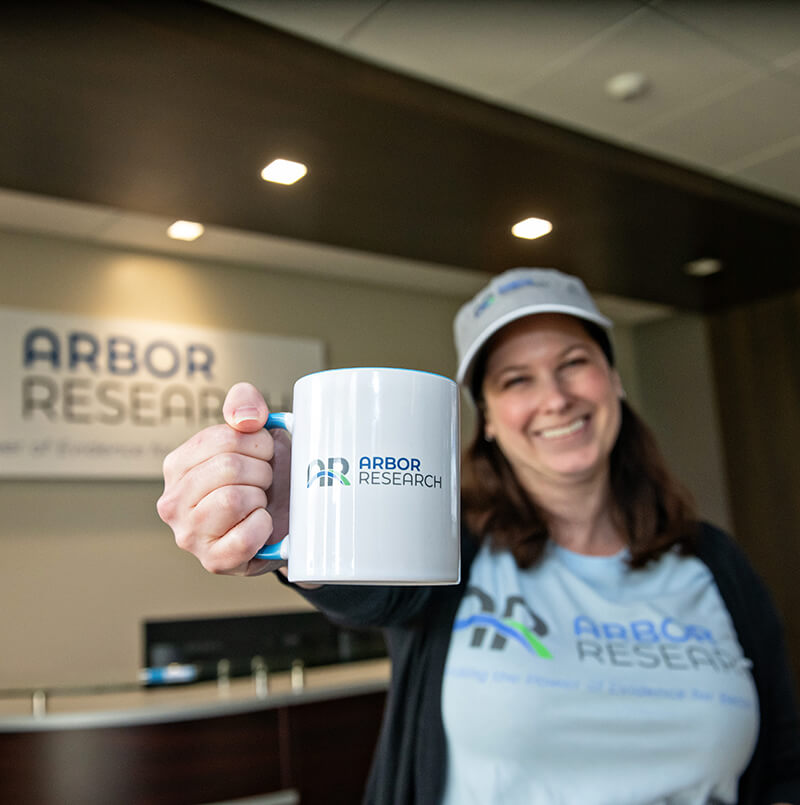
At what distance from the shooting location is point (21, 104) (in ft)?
7.30

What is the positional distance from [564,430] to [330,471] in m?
0.79

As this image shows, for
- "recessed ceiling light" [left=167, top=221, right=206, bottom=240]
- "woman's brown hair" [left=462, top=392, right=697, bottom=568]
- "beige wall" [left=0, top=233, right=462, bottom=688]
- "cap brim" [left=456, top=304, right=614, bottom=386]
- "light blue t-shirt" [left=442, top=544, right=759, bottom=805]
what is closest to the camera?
"light blue t-shirt" [left=442, top=544, right=759, bottom=805]

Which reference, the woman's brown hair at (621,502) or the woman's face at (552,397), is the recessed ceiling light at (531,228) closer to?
the woman's brown hair at (621,502)

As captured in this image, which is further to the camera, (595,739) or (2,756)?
(2,756)

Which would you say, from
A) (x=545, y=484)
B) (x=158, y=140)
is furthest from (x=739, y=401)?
(x=545, y=484)

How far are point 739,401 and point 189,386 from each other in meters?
3.33

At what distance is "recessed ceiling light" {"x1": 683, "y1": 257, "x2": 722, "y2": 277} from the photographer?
418 cm

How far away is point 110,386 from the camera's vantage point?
13.8ft

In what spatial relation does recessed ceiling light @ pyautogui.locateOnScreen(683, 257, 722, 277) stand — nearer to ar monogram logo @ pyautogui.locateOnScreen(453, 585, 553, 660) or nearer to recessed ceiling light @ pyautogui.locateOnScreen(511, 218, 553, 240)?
recessed ceiling light @ pyautogui.locateOnScreen(511, 218, 553, 240)

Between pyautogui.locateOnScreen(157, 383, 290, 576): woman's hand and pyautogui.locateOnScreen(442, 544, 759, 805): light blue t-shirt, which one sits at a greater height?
pyautogui.locateOnScreen(157, 383, 290, 576): woman's hand

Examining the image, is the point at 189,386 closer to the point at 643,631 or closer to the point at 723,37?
the point at 723,37

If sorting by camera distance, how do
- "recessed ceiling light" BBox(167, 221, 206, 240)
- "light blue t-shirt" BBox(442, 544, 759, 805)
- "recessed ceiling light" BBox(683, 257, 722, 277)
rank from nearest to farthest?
"light blue t-shirt" BBox(442, 544, 759, 805) < "recessed ceiling light" BBox(167, 221, 206, 240) < "recessed ceiling light" BBox(683, 257, 722, 277)

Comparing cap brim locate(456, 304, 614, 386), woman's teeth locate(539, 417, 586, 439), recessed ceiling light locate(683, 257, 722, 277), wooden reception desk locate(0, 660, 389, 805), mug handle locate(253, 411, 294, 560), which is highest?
recessed ceiling light locate(683, 257, 722, 277)

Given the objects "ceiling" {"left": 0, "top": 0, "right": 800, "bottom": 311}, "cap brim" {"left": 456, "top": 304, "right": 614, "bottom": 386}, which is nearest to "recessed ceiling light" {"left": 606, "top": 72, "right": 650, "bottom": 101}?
"ceiling" {"left": 0, "top": 0, "right": 800, "bottom": 311}
